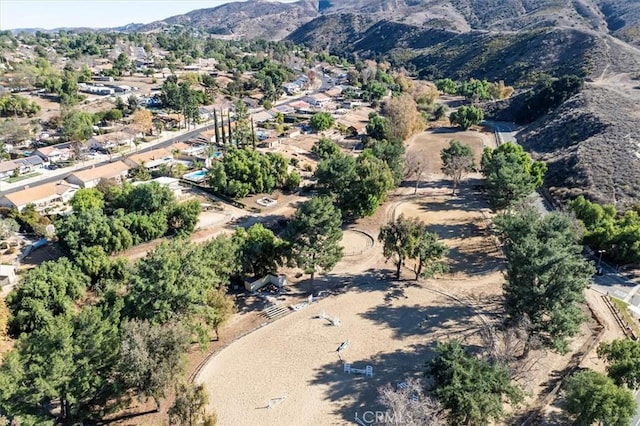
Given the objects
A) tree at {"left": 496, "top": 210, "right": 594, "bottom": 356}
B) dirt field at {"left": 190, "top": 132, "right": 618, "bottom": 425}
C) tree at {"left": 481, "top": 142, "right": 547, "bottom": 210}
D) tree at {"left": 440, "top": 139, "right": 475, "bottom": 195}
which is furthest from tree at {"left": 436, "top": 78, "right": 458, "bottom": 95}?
tree at {"left": 496, "top": 210, "right": 594, "bottom": 356}

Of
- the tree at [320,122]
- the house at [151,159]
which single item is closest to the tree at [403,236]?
the house at [151,159]

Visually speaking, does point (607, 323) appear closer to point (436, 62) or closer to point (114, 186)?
point (114, 186)

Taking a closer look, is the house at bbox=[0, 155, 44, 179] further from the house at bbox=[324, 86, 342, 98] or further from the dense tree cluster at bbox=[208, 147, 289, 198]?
the house at bbox=[324, 86, 342, 98]

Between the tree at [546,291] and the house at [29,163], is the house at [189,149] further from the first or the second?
the tree at [546,291]

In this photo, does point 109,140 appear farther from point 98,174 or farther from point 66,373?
point 66,373

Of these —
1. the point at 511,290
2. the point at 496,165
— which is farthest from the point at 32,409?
the point at 496,165

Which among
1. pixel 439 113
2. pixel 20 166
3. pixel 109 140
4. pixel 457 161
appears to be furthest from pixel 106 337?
pixel 439 113
